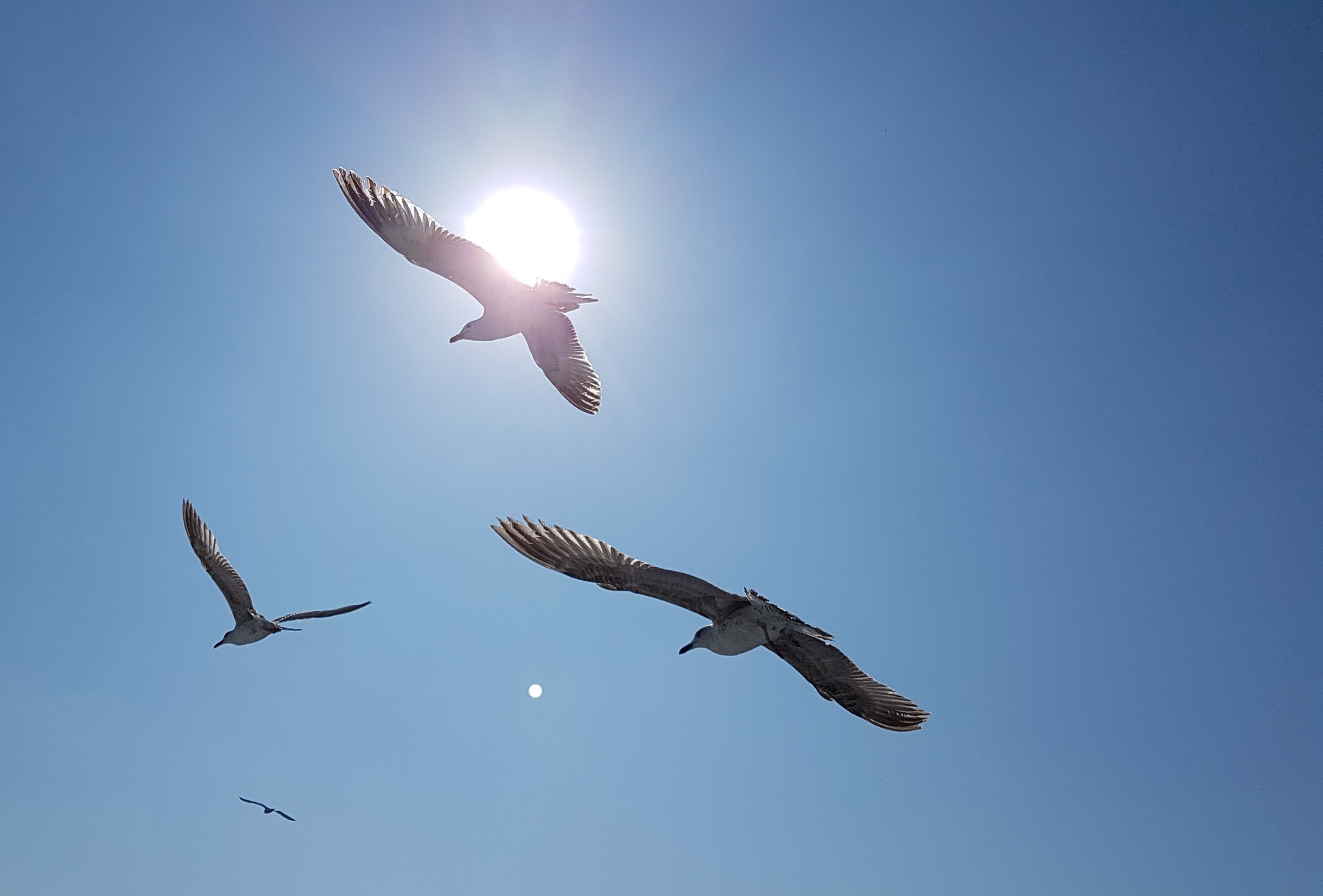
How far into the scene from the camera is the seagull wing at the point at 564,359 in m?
15.4

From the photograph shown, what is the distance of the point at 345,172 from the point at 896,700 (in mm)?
12611

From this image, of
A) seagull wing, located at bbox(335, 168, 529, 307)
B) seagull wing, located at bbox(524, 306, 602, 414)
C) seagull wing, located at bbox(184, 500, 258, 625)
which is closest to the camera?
seagull wing, located at bbox(335, 168, 529, 307)

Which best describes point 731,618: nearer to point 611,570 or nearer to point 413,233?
point 611,570

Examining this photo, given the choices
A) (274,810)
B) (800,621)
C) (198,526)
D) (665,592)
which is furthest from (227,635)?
(274,810)

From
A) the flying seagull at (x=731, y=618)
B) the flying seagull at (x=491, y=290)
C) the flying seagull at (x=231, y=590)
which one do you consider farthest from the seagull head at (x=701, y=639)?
the flying seagull at (x=231, y=590)

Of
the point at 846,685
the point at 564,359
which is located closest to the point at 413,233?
the point at 564,359

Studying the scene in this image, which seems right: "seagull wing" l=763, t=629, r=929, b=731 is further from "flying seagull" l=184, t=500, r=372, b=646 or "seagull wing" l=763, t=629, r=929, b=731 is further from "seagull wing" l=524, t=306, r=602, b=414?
"flying seagull" l=184, t=500, r=372, b=646

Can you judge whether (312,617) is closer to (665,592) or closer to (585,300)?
(585,300)

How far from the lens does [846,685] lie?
1077 cm

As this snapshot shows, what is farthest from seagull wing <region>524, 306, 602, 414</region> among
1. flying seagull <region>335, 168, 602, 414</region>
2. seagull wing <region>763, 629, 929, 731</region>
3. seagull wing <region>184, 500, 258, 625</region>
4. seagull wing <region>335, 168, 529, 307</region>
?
seagull wing <region>184, 500, 258, 625</region>

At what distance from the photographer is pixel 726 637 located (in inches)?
407

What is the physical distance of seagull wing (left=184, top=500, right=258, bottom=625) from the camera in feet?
59.2

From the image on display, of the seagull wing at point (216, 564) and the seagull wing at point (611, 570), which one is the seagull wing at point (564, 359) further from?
the seagull wing at point (216, 564)

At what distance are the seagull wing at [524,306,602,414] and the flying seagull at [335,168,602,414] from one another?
11 mm
